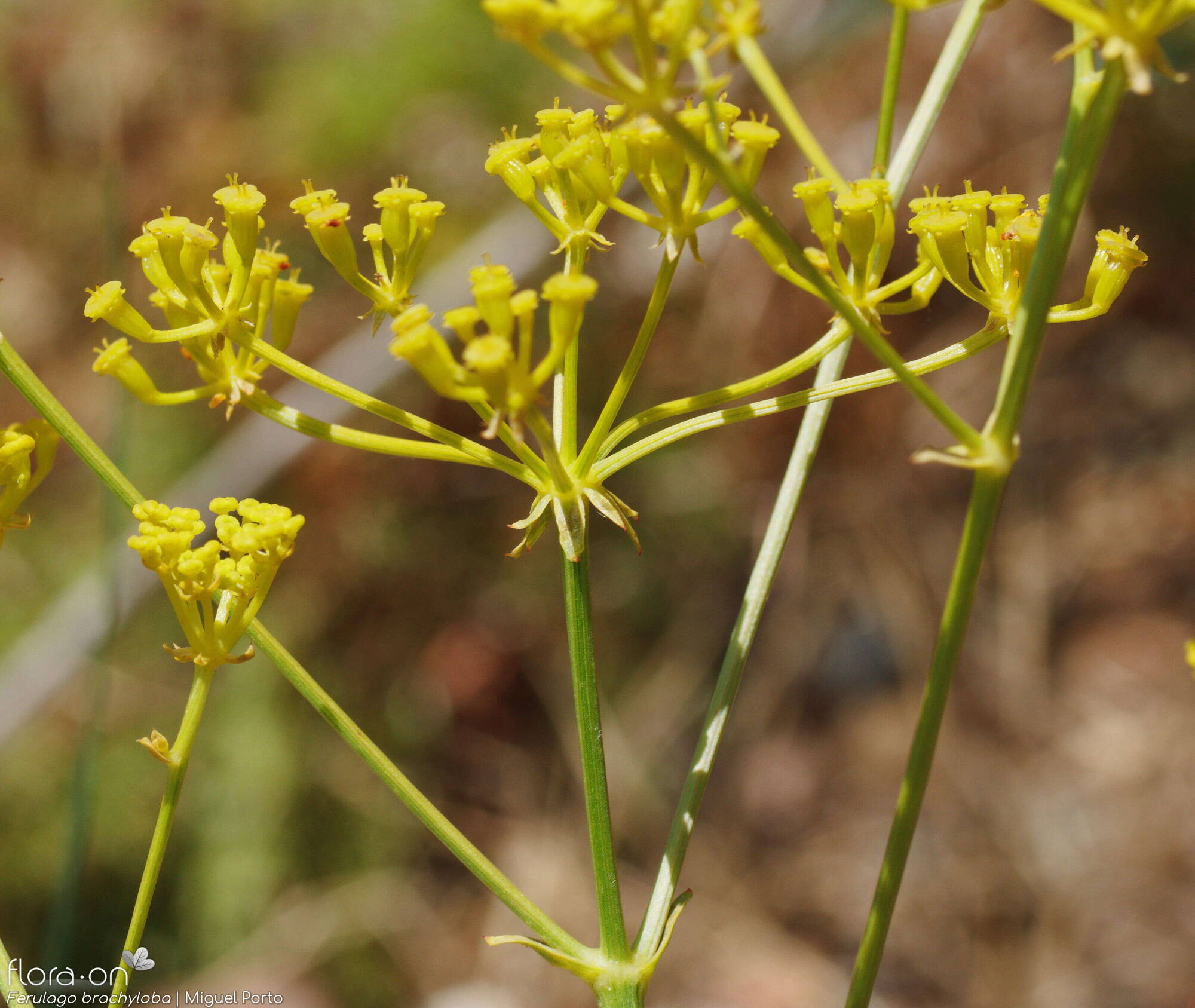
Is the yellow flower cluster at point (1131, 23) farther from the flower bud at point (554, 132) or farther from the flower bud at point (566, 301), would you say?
the flower bud at point (554, 132)

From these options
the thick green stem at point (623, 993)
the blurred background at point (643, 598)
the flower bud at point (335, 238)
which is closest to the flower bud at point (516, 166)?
the flower bud at point (335, 238)

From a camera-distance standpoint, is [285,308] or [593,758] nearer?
[593,758]

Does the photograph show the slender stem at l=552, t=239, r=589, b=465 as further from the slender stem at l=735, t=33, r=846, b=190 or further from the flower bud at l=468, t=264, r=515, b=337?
the slender stem at l=735, t=33, r=846, b=190

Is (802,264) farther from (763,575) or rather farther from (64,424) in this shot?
(64,424)

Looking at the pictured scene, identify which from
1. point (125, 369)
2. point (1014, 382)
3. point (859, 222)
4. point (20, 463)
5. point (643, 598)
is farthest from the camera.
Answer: point (643, 598)

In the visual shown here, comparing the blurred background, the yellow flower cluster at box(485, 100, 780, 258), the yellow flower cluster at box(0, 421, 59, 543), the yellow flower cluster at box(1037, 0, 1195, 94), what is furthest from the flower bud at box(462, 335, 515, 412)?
the blurred background

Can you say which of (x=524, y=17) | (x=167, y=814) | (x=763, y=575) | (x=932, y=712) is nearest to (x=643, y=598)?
(x=763, y=575)
